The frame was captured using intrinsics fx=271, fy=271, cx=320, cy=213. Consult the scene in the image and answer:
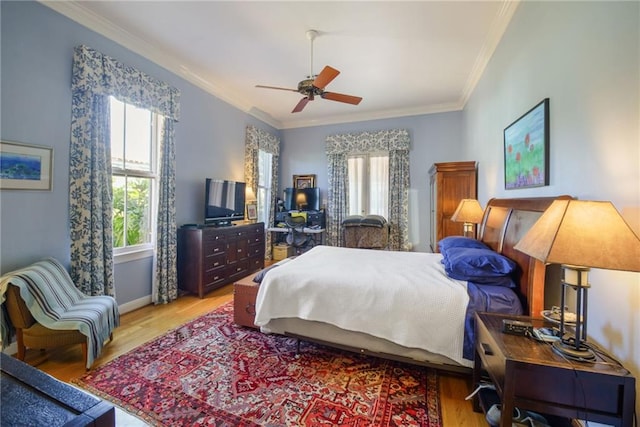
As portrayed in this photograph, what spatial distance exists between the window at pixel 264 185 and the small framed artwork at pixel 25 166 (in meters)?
3.46

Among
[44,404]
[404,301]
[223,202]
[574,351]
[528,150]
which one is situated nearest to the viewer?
[44,404]

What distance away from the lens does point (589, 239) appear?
983 mm

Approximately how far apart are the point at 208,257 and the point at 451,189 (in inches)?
136

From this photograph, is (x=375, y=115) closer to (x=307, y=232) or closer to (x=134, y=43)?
(x=307, y=232)

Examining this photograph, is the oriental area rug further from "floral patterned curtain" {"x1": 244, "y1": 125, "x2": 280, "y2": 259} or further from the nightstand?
"floral patterned curtain" {"x1": 244, "y1": 125, "x2": 280, "y2": 259}

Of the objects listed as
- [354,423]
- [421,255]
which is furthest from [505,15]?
[354,423]

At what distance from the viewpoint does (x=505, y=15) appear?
250 cm

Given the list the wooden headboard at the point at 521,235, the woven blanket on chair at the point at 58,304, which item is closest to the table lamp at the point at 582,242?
the wooden headboard at the point at 521,235

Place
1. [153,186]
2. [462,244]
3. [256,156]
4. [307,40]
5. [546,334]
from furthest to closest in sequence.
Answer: [256,156], [153,186], [307,40], [462,244], [546,334]

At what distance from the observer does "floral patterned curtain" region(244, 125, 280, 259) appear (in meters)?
5.07

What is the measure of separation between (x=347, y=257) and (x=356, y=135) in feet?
11.3

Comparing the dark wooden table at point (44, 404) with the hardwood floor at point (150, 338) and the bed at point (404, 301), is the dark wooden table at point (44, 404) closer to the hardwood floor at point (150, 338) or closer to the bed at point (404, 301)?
the bed at point (404, 301)

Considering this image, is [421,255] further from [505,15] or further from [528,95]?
[505,15]

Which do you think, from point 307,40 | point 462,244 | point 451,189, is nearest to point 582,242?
point 462,244
